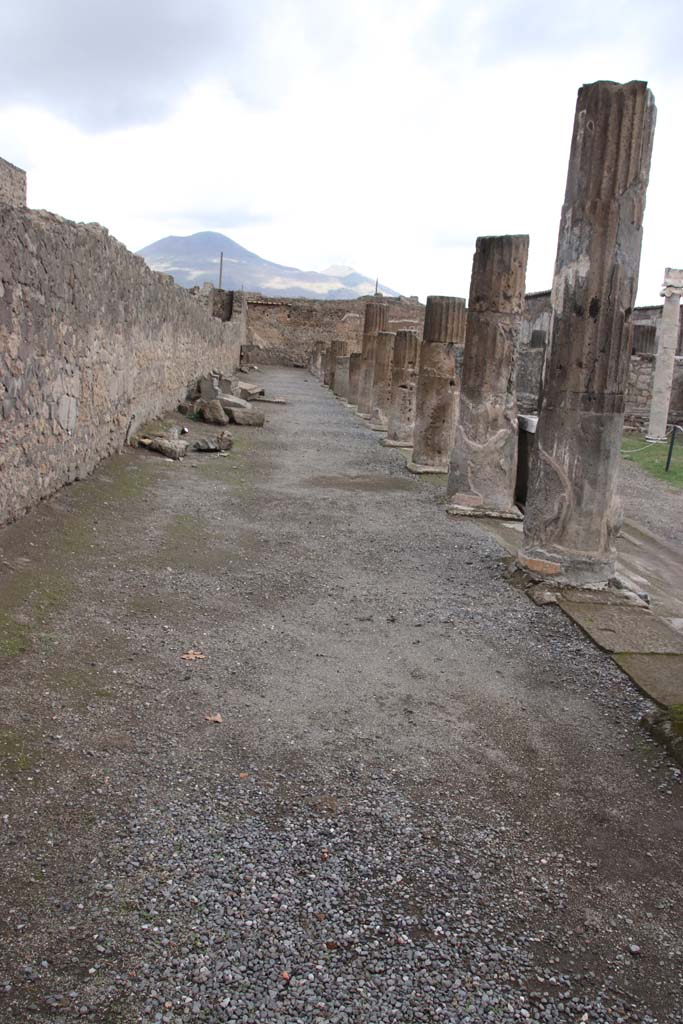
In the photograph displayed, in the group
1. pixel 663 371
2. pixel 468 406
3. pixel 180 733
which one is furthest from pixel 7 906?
pixel 663 371

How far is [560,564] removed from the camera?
6152 mm

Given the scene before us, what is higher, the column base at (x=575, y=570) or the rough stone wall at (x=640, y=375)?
the rough stone wall at (x=640, y=375)

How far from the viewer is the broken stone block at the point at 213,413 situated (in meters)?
14.8

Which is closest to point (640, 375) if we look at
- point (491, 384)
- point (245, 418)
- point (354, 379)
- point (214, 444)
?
→ point (354, 379)

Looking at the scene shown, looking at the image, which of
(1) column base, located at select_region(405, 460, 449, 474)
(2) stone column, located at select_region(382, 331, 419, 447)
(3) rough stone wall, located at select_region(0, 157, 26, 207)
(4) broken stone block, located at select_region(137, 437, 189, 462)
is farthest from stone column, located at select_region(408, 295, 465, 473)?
(3) rough stone wall, located at select_region(0, 157, 26, 207)

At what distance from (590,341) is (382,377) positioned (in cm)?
1282

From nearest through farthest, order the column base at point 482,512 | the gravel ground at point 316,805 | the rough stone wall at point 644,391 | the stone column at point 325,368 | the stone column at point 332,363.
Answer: the gravel ground at point 316,805 → the column base at point 482,512 → the rough stone wall at point 644,391 → the stone column at point 332,363 → the stone column at point 325,368

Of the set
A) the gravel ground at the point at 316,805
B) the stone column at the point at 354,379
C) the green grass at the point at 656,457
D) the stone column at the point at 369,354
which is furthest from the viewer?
the stone column at the point at 354,379

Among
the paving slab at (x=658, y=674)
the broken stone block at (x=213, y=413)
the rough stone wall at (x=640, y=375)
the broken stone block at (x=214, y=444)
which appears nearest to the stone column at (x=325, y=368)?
the rough stone wall at (x=640, y=375)

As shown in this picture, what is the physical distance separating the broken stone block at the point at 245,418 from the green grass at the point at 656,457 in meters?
7.21

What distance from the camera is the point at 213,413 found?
1480 cm

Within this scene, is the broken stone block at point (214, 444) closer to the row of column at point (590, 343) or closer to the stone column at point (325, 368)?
the row of column at point (590, 343)

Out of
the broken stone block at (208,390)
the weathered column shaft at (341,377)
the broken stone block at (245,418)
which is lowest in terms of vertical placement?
the broken stone block at (245,418)

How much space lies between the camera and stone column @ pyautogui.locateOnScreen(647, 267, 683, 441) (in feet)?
66.2
